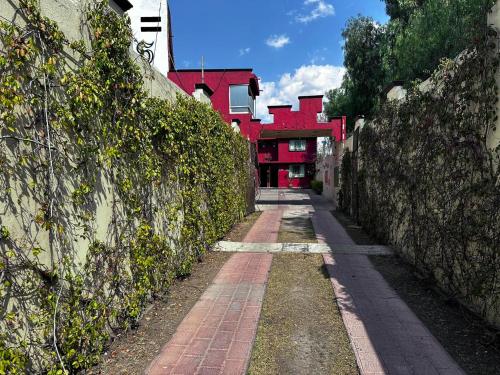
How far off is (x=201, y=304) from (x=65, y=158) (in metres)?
2.65

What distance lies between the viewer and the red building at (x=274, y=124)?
2520cm

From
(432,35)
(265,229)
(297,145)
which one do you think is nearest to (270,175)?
(297,145)

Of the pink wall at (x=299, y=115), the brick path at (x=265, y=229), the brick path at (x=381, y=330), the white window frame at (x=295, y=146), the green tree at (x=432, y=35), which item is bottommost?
the brick path at (x=381, y=330)

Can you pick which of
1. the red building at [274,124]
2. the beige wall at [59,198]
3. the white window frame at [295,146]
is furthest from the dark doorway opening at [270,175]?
the beige wall at [59,198]

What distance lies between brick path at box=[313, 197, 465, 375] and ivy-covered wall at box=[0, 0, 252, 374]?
7.85ft

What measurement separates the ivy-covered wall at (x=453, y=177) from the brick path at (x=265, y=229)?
2.98 m

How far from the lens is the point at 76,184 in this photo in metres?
3.09

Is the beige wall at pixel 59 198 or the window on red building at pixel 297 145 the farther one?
the window on red building at pixel 297 145

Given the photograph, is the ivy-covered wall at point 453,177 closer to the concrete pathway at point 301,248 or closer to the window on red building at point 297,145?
the concrete pathway at point 301,248

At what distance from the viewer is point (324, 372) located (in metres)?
3.16

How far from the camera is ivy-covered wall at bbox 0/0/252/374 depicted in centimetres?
242

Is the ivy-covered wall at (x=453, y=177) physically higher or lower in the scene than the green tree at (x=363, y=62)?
lower

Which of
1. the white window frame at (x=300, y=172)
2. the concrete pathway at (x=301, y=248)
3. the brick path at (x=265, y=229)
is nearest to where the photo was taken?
the concrete pathway at (x=301, y=248)

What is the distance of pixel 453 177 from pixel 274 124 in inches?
1063
